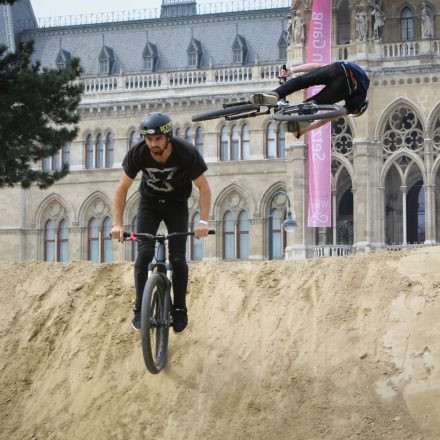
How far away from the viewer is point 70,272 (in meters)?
15.5

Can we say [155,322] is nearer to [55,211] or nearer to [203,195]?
[203,195]

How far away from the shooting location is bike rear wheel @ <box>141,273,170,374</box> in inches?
441

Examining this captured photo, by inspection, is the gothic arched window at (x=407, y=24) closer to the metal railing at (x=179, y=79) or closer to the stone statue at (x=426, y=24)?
the stone statue at (x=426, y=24)

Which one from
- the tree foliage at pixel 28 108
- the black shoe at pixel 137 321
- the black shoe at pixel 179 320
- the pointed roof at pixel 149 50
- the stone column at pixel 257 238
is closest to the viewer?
the black shoe at pixel 137 321

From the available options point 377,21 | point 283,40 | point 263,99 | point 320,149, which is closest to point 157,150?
point 263,99

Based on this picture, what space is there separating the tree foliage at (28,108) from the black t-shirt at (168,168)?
892 cm

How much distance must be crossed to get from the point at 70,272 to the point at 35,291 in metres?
0.55

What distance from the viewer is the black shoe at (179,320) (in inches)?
478

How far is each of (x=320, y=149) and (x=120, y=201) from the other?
28778mm

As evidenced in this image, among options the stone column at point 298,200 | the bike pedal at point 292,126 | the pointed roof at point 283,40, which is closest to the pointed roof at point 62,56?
the pointed roof at point 283,40

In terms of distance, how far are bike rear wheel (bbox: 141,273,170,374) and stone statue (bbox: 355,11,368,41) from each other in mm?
31473

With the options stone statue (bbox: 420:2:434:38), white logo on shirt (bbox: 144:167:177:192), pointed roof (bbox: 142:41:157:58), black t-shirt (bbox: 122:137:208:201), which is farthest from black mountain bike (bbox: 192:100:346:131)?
pointed roof (bbox: 142:41:157:58)

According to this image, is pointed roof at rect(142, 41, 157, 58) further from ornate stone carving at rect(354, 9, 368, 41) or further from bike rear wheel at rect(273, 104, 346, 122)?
bike rear wheel at rect(273, 104, 346, 122)

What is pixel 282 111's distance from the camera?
38.9 feet
